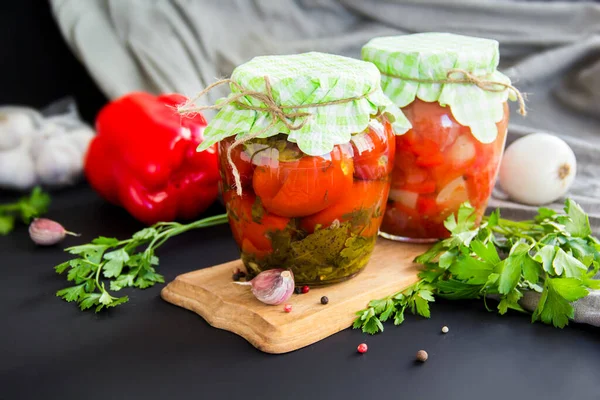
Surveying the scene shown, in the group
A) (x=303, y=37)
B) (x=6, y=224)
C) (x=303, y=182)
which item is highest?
(x=303, y=182)

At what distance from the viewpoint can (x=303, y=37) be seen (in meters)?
2.04

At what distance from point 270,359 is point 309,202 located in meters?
0.23

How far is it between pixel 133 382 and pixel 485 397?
1.56 ft

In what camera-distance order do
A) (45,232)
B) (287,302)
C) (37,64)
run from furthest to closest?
(37,64) < (45,232) < (287,302)

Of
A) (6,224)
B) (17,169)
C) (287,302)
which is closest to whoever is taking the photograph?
(287,302)

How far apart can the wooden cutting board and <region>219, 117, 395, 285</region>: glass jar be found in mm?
40

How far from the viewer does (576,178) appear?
1624 millimetres

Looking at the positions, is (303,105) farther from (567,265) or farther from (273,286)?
(567,265)

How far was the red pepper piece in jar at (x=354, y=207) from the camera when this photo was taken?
104 cm

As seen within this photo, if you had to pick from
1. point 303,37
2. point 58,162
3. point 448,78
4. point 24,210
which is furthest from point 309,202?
point 303,37

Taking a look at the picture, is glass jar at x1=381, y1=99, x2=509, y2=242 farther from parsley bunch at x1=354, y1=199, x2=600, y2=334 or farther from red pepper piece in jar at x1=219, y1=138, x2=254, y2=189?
red pepper piece in jar at x1=219, y1=138, x2=254, y2=189

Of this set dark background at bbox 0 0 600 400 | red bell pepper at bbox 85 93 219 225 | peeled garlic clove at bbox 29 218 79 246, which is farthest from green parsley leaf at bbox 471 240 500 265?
peeled garlic clove at bbox 29 218 79 246

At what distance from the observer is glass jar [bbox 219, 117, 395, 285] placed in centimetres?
100

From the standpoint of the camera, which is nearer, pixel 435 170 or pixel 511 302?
pixel 511 302
